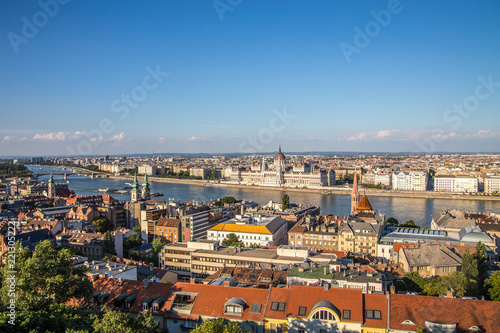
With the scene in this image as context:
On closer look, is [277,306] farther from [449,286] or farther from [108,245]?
[108,245]

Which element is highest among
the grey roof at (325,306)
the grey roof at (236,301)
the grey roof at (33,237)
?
the grey roof at (325,306)

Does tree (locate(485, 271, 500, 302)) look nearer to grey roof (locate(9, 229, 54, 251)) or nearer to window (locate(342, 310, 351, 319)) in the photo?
window (locate(342, 310, 351, 319))

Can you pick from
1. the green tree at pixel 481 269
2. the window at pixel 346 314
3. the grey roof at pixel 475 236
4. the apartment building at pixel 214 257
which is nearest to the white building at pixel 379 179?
the grey roof at pixel 475 236

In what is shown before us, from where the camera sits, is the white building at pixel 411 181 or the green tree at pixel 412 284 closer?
the green tree at pixel 412 284

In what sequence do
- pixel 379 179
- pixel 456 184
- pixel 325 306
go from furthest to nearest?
1. pixel 379 179
2. pixel 456 184
3. pixel 325 306

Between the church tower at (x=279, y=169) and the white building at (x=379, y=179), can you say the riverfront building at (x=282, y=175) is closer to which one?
the church tower at (x=279, y=169)

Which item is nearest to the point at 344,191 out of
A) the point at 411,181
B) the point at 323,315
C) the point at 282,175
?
the point at 411,181
